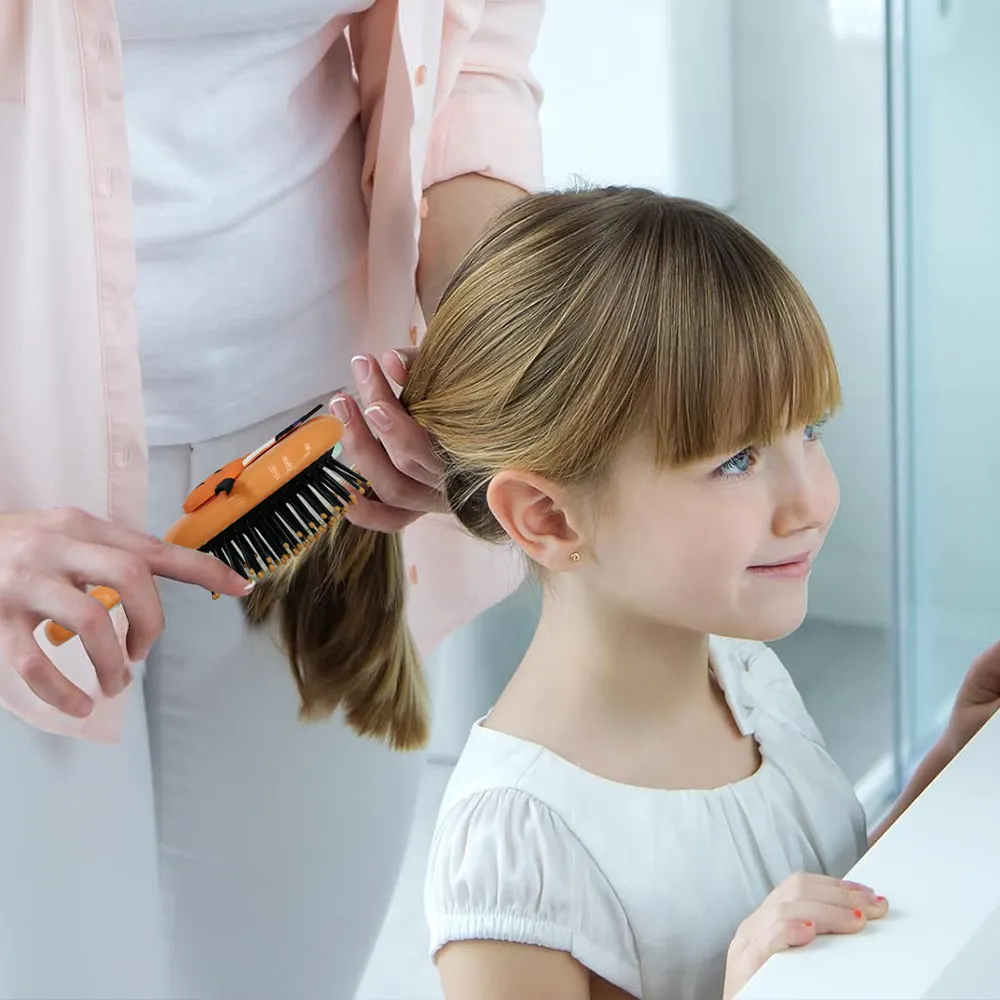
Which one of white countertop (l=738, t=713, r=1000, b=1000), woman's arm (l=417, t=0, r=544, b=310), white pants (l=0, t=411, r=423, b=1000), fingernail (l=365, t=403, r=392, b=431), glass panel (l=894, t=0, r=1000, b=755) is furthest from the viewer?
glass panel (l=894, t=0, r=1000, b=755)

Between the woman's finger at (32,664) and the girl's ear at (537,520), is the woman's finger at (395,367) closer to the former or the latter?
the girl's ear at (537,520)

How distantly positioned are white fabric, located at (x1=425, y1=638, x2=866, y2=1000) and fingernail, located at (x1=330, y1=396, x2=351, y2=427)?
189mm

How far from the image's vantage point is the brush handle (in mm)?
711

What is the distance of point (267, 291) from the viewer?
3.02 feet

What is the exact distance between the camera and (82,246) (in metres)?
0.80

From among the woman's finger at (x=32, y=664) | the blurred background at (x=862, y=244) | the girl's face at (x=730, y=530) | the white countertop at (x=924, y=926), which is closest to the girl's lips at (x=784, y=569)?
the girl's face at (x=730, y=530)

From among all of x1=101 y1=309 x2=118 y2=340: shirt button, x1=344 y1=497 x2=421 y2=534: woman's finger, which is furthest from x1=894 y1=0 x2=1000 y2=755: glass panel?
x1=101 y1=309 x2=118 y2=340: shirt button

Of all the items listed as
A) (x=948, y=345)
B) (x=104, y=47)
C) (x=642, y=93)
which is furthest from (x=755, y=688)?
(x=948, y=345)

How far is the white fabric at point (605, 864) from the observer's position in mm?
694

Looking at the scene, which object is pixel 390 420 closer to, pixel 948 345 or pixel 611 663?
pixel 611 663

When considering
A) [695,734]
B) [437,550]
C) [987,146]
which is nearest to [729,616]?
[695,734]

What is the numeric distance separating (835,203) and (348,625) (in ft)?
3.30

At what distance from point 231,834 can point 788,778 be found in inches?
16.6

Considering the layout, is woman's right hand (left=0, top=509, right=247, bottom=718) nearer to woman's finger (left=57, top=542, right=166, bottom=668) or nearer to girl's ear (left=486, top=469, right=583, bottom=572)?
woman's finger (left=57, top=542, right=166, bottom=668)
